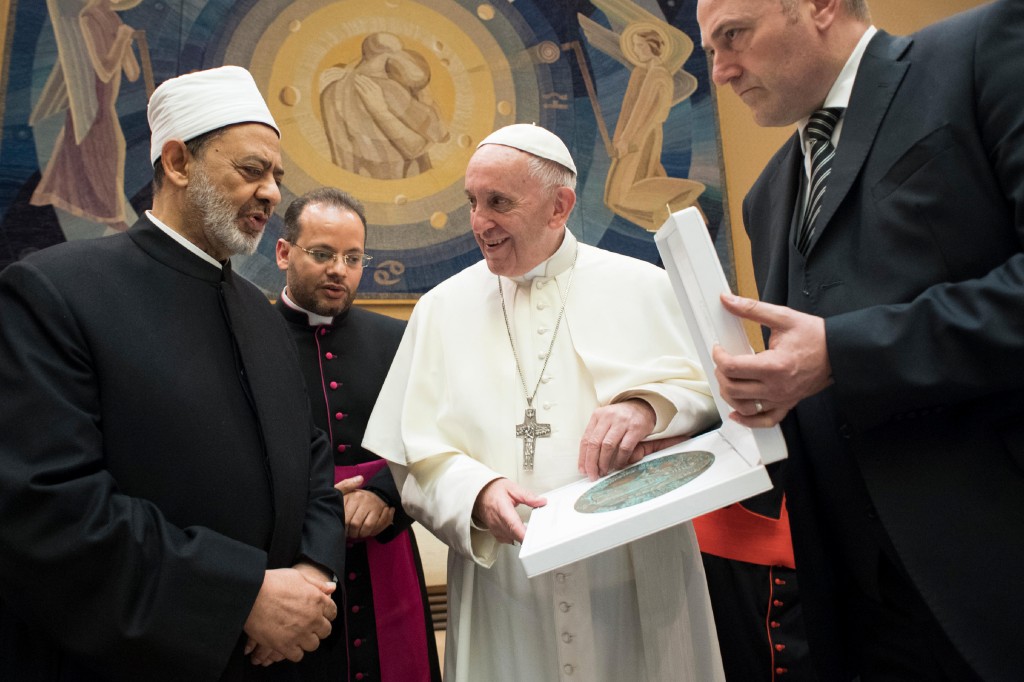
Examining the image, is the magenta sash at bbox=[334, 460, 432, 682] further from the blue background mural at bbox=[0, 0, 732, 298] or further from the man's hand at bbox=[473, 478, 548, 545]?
the blue background mural at bbox=[0, 0, 732, 298]

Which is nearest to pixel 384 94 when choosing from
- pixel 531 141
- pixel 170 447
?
pixel 531 141

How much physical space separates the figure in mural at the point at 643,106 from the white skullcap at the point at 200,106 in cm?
347

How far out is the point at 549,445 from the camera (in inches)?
88.1

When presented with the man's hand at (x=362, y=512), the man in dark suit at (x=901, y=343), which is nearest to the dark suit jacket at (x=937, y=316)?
the man in dark suit at (x=901, y=343)

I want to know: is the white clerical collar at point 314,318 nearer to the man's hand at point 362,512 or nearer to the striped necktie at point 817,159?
the man's hand at point 362,512

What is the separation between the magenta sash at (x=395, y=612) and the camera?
2.77 metres

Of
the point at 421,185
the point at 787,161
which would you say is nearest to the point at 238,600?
the point at 787,161

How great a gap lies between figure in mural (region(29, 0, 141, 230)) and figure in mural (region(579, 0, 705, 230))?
2.89m

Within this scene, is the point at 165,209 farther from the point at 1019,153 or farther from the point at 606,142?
the point at 606,142

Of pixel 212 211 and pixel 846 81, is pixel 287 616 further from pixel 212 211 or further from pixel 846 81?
pixel 846 81

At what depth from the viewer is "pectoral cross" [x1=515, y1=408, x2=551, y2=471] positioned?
222 centimetres

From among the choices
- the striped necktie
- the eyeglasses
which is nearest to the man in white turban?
→ the eyeglasses

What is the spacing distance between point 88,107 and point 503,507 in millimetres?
4029

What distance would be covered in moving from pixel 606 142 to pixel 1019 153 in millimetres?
4275
